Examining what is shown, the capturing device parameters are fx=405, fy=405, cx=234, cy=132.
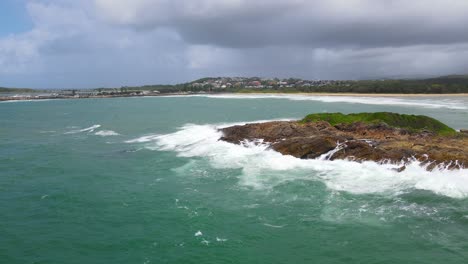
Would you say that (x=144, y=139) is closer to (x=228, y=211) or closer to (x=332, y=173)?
(x=332, y=173)

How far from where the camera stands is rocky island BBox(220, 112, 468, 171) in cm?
2469

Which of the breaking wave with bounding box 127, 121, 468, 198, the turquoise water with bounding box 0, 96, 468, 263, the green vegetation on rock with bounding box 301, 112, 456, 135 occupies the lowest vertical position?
the turquoise water with bounding box 0, 96, 468, 263

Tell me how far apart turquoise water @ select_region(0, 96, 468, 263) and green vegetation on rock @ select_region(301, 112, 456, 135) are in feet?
36.5

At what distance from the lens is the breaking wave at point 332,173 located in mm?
21047

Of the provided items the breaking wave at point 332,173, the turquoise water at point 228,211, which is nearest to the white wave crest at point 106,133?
the turquoise water at point 228,211

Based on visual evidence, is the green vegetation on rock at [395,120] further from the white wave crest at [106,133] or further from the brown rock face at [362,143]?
the white wave crest at [106,133]

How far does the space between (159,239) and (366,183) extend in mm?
11894

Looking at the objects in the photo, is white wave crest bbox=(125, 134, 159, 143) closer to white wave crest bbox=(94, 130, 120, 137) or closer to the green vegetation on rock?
white wave crest bbox=(94, 130, 120, 137)

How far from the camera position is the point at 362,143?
27.5 metres

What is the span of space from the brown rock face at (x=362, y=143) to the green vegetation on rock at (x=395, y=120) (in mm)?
3026

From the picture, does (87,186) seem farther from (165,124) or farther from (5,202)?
(165,124)

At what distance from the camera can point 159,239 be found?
15.7 m

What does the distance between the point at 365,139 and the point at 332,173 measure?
7.19m

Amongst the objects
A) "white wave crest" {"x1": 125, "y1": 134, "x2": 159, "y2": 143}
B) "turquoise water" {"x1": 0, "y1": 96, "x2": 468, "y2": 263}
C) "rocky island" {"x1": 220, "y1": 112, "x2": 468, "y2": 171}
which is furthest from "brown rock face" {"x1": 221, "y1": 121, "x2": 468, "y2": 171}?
"white wave crest" {"x1": 125, "y1": 134, "x2": 159, "y2": 143}
